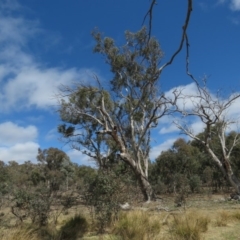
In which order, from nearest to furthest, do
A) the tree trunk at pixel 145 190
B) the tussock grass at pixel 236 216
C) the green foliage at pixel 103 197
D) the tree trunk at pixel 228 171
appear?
1. the green foliage at pixel 103 197
2. the tussock grass at pixel 236 216
3. the tree trunk at pixel 145 190
4. the tree trunk at pixel 228 171

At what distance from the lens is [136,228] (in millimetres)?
6645

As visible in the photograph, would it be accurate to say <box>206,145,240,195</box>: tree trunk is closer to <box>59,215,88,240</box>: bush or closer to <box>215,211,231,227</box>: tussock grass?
<box>215,211,231,227</box>: tussock grass

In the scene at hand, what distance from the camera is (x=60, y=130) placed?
27.0 meters

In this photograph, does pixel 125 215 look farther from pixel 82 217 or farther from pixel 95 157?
pixel 95 157

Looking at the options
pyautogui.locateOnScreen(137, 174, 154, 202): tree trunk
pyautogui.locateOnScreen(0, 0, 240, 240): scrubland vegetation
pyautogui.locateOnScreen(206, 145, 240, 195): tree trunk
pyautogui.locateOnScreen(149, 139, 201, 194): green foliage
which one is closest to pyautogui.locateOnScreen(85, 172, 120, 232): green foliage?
pyautogui.locateOnScreen(0, 0, 240, 240): scrubland vegetation

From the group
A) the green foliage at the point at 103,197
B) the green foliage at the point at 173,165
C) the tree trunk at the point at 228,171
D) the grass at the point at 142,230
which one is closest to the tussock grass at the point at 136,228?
the grass at the point at 142,230

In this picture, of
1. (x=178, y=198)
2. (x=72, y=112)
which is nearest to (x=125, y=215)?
(x=178, y=198)

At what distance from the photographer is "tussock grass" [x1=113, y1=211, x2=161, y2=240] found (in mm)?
6320

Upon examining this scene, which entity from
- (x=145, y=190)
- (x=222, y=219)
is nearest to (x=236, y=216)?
(x=222, y=219)

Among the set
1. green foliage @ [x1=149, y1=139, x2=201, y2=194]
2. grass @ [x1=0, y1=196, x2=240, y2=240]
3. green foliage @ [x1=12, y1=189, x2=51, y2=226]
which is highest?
green foliage @ [x1=149, y1=139, x2=201, y2=194]

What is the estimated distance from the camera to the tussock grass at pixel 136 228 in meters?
6.32

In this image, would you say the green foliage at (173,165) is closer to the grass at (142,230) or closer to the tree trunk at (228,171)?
the tree trunk at (228,171)

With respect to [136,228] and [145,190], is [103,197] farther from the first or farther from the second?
[145,190]

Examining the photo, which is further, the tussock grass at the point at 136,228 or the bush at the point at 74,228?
the bush at the point at 74,228
